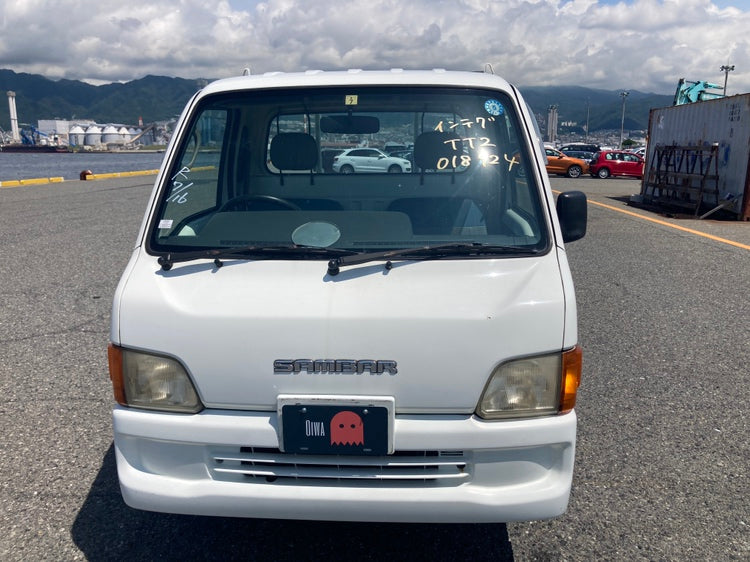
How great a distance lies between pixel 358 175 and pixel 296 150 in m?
0.34

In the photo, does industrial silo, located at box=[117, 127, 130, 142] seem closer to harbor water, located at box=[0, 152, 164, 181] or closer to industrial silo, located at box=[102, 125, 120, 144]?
industrial silo, located at box=[102, 125, 120, 144]

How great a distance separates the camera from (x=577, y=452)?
3.62 m

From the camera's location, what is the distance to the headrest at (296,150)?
3320 mm

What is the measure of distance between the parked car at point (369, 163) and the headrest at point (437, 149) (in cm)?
12

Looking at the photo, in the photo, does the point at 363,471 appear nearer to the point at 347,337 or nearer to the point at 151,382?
the point at 347,337

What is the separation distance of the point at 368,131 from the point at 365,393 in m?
1.44

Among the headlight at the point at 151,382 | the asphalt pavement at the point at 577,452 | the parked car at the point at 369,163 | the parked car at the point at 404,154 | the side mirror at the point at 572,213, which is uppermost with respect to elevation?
the parked car at the point at 404,154

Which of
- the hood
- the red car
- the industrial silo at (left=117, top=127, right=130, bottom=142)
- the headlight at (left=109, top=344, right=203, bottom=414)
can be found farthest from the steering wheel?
the industrial silo at (left=117, top=127, right=130, bottom=142)

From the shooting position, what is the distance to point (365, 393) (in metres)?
2.25

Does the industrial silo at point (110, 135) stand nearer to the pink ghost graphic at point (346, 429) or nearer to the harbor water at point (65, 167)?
the harbor water at point (65, 167)

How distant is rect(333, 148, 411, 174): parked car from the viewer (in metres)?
3.31

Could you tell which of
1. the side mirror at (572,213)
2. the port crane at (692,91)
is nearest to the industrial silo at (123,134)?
the port crane at (692,91)

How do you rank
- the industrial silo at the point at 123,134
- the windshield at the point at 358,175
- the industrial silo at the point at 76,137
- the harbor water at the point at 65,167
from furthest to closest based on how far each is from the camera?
the industrial silo at the point at 76,137 → the industrial silo at the point at 123,134 → the harbor water at the point at 65,167 → the windshield at the point at 358,175

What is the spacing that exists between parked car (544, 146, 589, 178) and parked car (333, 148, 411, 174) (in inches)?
1226
